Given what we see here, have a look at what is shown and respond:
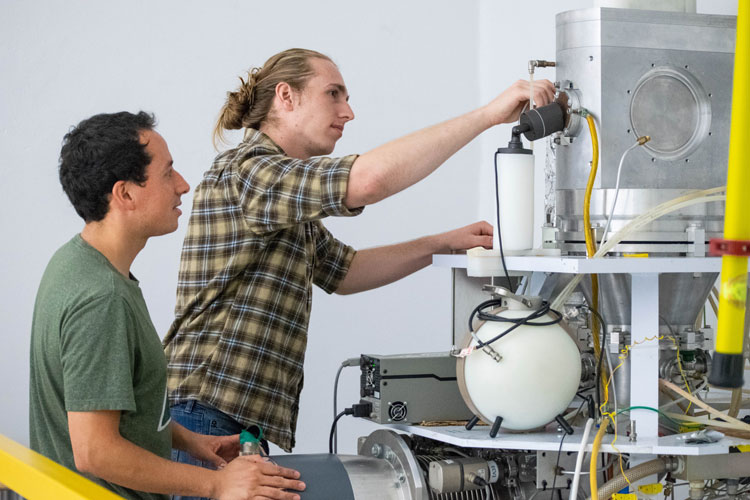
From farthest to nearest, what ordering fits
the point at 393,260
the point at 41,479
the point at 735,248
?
the point at 393,260
the point at 41,479
the point at 735,248

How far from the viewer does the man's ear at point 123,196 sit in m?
1.54

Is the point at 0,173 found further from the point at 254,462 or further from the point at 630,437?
the point at 630,437

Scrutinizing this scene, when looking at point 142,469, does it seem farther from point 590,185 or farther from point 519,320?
point 590,185

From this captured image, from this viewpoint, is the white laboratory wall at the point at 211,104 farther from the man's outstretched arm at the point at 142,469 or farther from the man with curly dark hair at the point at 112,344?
the man's outstretched arm at the point at 142,469

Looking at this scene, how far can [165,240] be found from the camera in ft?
11.6

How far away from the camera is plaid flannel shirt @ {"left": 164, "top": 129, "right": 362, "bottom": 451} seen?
6.15 feet

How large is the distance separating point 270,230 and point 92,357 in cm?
53

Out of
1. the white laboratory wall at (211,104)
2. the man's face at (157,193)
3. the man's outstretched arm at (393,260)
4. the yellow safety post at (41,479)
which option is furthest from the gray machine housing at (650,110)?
the white laboratory wall at (211,104)

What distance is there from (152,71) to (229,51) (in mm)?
317

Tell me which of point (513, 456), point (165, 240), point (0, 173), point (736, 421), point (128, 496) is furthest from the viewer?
point (165, 240)

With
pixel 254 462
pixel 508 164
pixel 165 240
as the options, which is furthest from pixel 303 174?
pixel 165 240

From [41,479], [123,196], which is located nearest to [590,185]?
[123,196]

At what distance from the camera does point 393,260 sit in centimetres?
236

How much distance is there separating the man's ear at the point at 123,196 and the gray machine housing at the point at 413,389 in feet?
1.92
